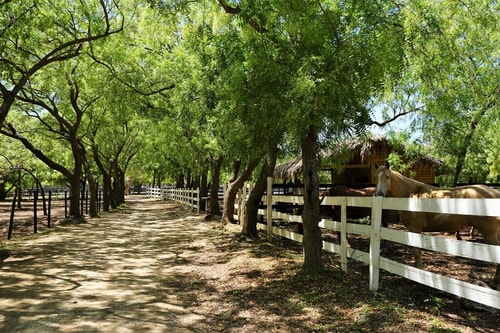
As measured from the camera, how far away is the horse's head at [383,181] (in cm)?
680

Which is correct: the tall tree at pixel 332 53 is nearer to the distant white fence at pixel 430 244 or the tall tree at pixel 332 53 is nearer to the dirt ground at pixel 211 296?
the distant white fence at pixel 430 244

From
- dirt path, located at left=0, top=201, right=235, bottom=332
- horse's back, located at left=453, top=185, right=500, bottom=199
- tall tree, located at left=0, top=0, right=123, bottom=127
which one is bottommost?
dirt path, located at left=0, top=201, right=235, bottom=332

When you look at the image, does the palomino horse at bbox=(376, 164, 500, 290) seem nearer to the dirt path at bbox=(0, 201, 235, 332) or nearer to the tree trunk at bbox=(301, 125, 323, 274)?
the tree trunk at bbox=(301, 125, 323, 274)

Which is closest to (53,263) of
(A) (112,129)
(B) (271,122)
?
(B) (271,122)

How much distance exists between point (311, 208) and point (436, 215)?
2107 mm

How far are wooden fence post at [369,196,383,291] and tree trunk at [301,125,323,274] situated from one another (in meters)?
1.11

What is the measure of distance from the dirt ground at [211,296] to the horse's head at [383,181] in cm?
145

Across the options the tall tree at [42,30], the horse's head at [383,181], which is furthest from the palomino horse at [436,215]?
the tall tree at [42,30]

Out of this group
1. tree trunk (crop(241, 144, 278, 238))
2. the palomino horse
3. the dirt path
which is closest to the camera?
the dirt path

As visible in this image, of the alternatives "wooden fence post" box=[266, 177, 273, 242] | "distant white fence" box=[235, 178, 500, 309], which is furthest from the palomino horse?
"wooden fence post" box=[266, 177, 273, 242]

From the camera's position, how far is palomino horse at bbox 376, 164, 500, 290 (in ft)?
19.0

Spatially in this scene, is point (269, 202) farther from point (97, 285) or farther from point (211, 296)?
point (97, 285)

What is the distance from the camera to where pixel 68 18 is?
1158 centimetres

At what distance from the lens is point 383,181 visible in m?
6.89
